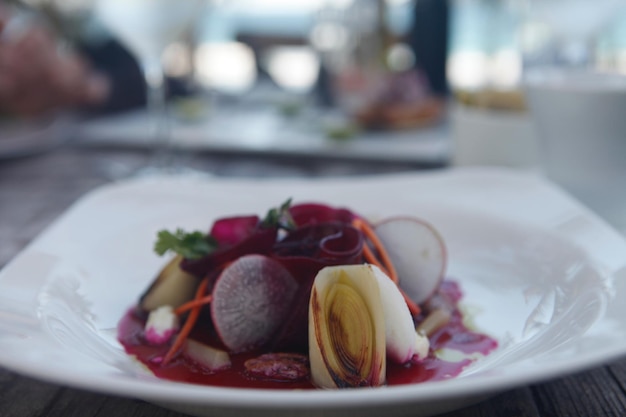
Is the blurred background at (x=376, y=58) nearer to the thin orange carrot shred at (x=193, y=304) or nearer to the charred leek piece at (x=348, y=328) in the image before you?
the thin orange carrot shred at (x=193, y=304)

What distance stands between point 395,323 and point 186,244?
0.26 m

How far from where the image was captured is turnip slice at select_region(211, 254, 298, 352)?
75cm

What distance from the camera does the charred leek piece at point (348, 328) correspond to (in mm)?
610

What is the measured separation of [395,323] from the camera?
0.67 meters

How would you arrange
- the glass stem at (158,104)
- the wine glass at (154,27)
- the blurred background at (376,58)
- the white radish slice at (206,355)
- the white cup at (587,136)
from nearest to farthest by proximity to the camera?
the white radish slice at (206,355)
the white cup at (587,136)
the wine glass at (154,27)
the glass stem at (158,104)
the blurred background at (376,58)

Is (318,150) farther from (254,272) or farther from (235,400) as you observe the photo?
(235,400)

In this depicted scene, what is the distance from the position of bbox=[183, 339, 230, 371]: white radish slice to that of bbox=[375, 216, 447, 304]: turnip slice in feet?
0.75

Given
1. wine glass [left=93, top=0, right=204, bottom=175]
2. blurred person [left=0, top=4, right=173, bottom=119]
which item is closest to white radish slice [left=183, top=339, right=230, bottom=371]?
wine glass [left=93, top=0, right=204, bottom=175]

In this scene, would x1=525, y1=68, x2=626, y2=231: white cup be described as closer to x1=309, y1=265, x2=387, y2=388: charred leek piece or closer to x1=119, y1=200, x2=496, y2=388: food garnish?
x1=119, y1=200, x2=496, y2=388: food garnish

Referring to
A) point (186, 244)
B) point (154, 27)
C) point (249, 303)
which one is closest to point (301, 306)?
point (249, 303)

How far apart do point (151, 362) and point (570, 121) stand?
0.78 meters

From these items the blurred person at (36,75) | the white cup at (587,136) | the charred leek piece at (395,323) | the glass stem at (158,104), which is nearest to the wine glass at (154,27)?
the glass stem at (158,104)

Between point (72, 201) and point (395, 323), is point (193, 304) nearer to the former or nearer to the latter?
point (395, 323)

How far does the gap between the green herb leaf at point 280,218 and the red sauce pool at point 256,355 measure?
14 cm
